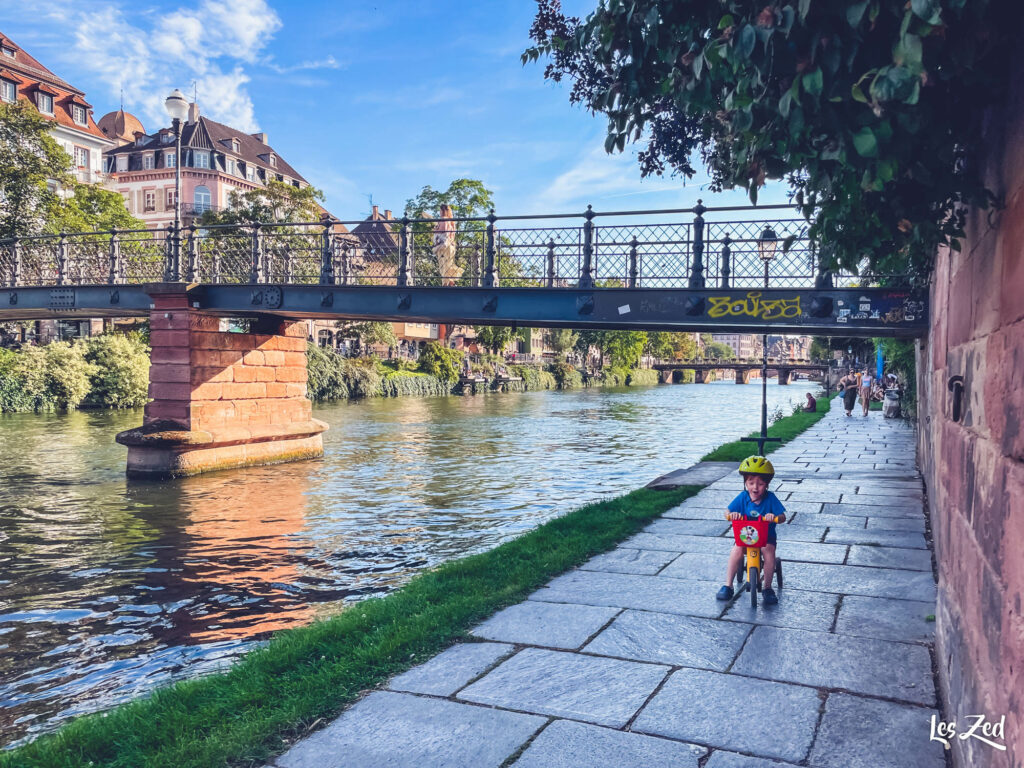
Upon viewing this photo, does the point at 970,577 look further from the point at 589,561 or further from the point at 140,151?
the point at 140,151

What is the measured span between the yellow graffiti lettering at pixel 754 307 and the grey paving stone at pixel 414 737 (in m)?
8.94

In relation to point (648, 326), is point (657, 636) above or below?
below

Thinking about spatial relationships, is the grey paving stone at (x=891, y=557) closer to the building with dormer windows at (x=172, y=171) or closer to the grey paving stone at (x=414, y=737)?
the grey paving stone at (x=414, y=737)

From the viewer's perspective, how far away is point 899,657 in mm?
4301

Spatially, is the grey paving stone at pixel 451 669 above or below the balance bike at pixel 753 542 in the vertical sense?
below

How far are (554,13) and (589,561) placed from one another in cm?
730

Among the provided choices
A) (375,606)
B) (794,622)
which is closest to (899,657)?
(794,622)

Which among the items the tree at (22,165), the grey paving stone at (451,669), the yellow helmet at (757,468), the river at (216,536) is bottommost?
the river at (216,536)

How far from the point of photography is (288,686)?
397 cm

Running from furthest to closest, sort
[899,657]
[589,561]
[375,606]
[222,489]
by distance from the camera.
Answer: [222,489] < [589,561] < [375,606] < [899,657]

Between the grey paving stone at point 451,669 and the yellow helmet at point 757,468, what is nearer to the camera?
the grey paving stone at point 451,669

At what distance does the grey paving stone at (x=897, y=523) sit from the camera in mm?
7969

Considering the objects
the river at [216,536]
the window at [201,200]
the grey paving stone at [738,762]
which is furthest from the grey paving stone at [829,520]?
the window at [201,200]

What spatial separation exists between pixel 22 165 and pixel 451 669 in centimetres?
3605
